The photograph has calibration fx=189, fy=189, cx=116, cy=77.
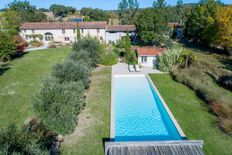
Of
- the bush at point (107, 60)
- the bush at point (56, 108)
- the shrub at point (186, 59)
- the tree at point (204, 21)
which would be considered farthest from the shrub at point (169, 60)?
the bush at point (56, 108)

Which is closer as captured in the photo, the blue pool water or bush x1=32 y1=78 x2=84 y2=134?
bush x1=32 y1=78 x2=84 y2=134

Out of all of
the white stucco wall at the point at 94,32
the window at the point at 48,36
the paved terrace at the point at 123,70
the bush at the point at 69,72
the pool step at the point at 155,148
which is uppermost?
the white stucco wall at the point at 94,32

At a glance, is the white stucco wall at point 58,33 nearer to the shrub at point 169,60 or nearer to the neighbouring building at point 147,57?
the neighbouring building at point 147,57

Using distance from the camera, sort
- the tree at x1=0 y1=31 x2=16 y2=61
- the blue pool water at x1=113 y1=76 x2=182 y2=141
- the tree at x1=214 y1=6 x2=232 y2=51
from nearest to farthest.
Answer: the blue pool water at x1=113 y1=76 x2=182 y2=141 → the tree at x1=0 y1=31 x2=16 y2=61 → the tree at x1=214 y1=6 x2=232 y2=51

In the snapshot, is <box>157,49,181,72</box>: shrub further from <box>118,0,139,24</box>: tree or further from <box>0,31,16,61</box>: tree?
<box>118,0,139,24</box>: tree

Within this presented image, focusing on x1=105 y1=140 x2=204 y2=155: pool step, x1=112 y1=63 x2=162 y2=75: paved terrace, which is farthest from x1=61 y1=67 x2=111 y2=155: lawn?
x1=112 y1=63 x2=162 y2=75: paved terrace

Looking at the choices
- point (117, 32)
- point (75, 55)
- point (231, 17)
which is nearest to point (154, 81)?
point (75, 55)
